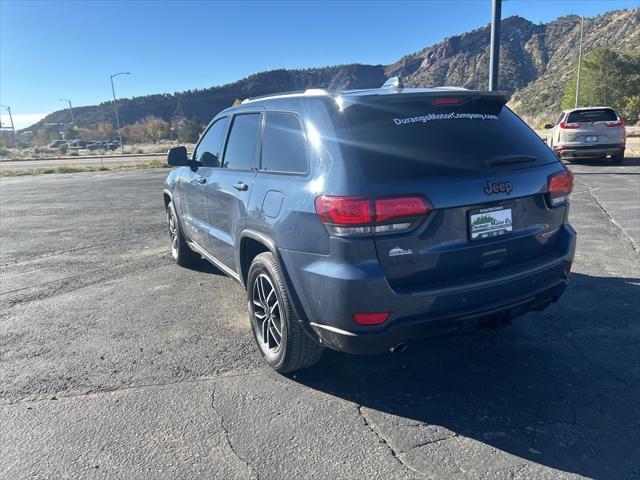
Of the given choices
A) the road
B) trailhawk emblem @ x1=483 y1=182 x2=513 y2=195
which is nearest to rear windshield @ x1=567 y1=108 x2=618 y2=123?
trailhawk emblem @ x1=483 y1=182 x2=513 y2=195

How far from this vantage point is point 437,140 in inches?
115

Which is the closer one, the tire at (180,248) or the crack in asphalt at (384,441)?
the crack in asphalt at (384,441)

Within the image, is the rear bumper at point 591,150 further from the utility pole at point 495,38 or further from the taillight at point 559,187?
the taillight at point 559,187

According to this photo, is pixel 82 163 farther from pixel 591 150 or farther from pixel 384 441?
pixel 384 441

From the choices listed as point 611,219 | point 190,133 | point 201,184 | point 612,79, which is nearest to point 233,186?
point 201,184

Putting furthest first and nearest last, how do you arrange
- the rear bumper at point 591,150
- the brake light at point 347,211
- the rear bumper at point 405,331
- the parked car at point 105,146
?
1. the parked car at point 105,146
2. the rear bumper at point 591,150
3. the rear bumper at point 405,331
4. the brake light at point 347,211

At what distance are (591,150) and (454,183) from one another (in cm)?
1414

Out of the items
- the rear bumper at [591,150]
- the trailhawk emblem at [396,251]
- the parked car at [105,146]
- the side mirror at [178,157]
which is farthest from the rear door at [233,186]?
the parked car at [105,146]

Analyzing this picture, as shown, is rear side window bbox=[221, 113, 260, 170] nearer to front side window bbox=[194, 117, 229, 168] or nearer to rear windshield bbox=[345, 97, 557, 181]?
front side window bbox=[194, 117, 229, 168]

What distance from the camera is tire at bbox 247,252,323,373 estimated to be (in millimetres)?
3115

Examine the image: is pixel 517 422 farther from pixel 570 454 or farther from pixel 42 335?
pixel 42 335

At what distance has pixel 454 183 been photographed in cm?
274

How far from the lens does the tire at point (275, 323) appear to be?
3.12m

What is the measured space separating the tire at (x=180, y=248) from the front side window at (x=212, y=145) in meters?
1.12
